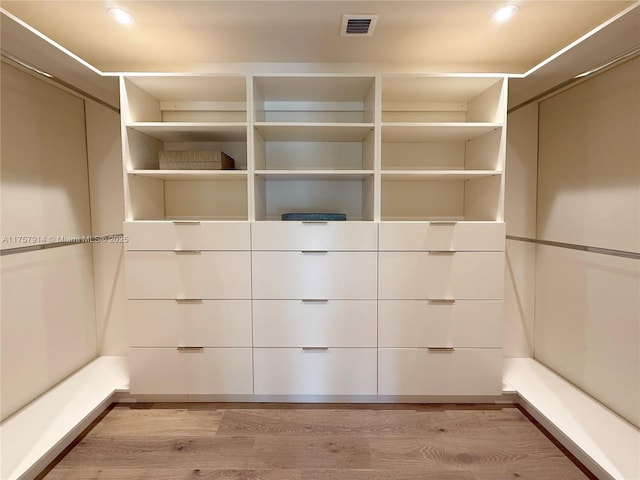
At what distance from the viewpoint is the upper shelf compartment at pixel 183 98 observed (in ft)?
6.33

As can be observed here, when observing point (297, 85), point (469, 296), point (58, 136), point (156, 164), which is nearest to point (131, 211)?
point (156, 164)

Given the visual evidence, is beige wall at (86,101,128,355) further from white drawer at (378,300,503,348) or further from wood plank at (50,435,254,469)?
white drawer at (378,300,503,348)

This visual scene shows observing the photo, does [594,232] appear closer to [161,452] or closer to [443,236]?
[443,236]

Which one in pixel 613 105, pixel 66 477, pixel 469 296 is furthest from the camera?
pixel 469 296

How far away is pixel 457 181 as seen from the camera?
2363 mm

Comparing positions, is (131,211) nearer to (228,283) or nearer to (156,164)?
(156,164)

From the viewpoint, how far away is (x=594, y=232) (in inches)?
74.0

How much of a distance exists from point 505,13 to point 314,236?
4.98 ft

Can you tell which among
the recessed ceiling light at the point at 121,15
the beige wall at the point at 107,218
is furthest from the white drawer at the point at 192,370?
the recessed ceiling light at the point at 121,15

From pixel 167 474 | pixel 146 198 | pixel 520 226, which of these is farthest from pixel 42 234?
pixel 520 226

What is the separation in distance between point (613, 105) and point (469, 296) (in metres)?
1.28

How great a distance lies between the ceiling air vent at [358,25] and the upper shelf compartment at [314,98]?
0.23 metres

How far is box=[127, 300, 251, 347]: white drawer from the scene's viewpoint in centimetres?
196

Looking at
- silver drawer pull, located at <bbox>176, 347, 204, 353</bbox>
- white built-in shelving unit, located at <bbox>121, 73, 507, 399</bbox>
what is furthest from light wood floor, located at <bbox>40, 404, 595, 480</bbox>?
silver drawer pull, located at <bbox>176, 347, 204, 353</bbox>
